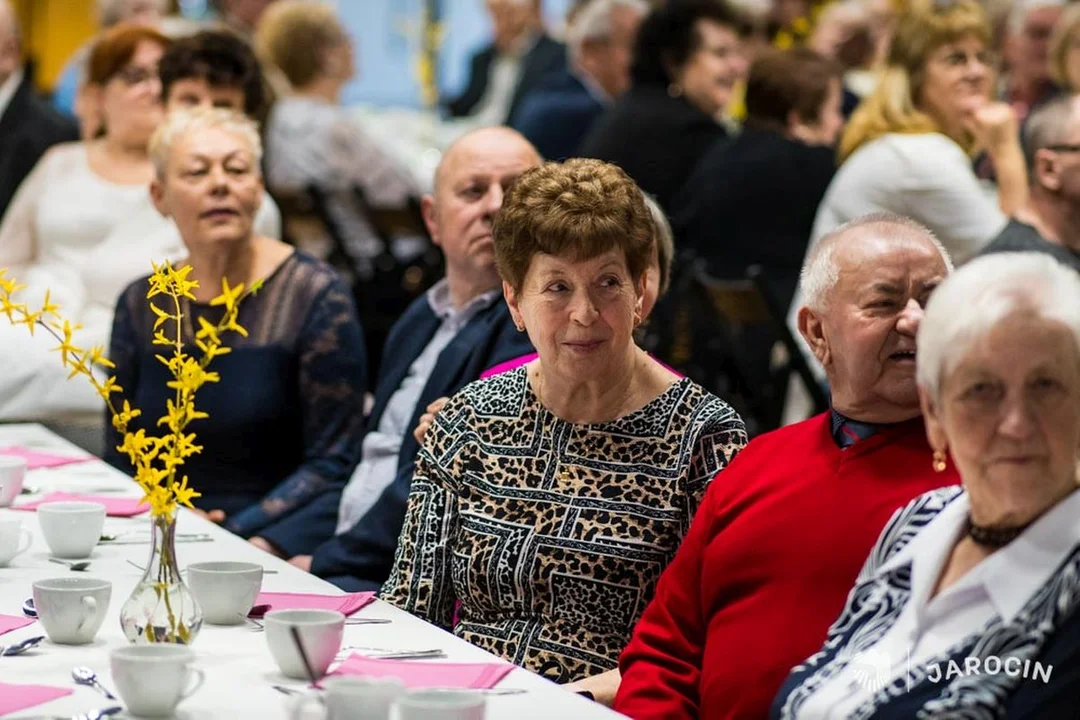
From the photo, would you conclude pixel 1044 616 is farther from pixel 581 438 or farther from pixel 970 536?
pixel 581 438

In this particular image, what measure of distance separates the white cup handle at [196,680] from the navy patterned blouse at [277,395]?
1.61m

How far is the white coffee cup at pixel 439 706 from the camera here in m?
1.79

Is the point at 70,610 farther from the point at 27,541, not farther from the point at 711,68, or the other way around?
the point at 711,68

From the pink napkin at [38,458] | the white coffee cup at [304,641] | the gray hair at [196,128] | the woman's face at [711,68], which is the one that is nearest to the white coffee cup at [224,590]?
the white coffee cup at [304,641]

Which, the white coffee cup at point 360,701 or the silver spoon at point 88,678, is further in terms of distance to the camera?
the silver spoon at point 88,678

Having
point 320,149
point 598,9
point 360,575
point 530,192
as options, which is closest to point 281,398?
point 360,575

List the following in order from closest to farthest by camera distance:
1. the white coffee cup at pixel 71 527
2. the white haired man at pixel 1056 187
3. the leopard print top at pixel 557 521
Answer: the leopard print top at pixel 557 521, the white coffee cup at pixel 71 527, the white haired man at pixel 1056 187

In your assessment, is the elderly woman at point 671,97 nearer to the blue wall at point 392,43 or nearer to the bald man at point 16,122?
the bald man at point 16,122

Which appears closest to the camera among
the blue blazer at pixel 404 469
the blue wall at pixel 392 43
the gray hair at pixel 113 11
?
the blue blazer at pixel 404 469

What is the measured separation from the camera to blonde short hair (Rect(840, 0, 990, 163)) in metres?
4.89

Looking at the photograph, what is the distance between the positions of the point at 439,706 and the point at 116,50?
3827 millimetres

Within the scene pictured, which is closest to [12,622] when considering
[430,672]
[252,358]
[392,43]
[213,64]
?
[430,672]

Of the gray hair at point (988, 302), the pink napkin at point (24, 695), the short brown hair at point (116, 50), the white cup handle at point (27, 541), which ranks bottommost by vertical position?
the white cup handle at point (27, 541)

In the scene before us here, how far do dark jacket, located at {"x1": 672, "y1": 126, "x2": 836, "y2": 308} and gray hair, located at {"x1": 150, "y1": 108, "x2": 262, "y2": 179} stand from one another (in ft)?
7.11
